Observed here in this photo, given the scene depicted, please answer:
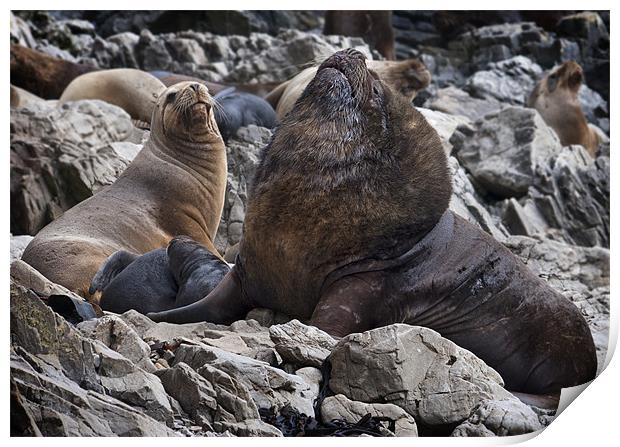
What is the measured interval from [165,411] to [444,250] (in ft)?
7.01

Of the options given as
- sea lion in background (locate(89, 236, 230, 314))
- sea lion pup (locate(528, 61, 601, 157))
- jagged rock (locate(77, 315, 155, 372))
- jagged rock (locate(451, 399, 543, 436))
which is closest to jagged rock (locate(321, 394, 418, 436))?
jagged rock (locate(451, 399, 543, 436))

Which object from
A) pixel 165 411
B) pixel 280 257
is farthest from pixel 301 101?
pixel 165 411

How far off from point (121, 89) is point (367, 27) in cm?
579

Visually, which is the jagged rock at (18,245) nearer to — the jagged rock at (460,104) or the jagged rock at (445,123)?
the jagged rock at (445,123)

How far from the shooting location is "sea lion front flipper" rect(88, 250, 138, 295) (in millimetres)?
7625

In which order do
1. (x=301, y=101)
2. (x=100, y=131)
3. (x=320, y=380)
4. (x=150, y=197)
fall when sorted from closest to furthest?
(x=320, y=380)
(x=301, y=101)
(x=150, y=197)
(x=100, y=131)

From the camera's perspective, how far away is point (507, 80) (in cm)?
1902

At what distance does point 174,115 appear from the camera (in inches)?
383

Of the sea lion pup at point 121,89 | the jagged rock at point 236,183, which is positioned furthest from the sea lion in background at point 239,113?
the sea lion pup at point 121,89

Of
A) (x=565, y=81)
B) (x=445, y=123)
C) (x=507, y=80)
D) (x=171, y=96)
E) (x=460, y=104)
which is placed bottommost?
(x=507, y=80)

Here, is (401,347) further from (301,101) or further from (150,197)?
(150,197)

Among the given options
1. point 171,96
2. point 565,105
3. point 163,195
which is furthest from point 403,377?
point 565,105

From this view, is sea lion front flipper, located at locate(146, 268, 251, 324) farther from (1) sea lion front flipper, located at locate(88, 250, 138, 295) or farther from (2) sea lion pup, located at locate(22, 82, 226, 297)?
(2) sea lion pup, located at locate(22, 82, 226, 297)

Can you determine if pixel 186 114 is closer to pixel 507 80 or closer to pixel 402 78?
pixel 402 78
